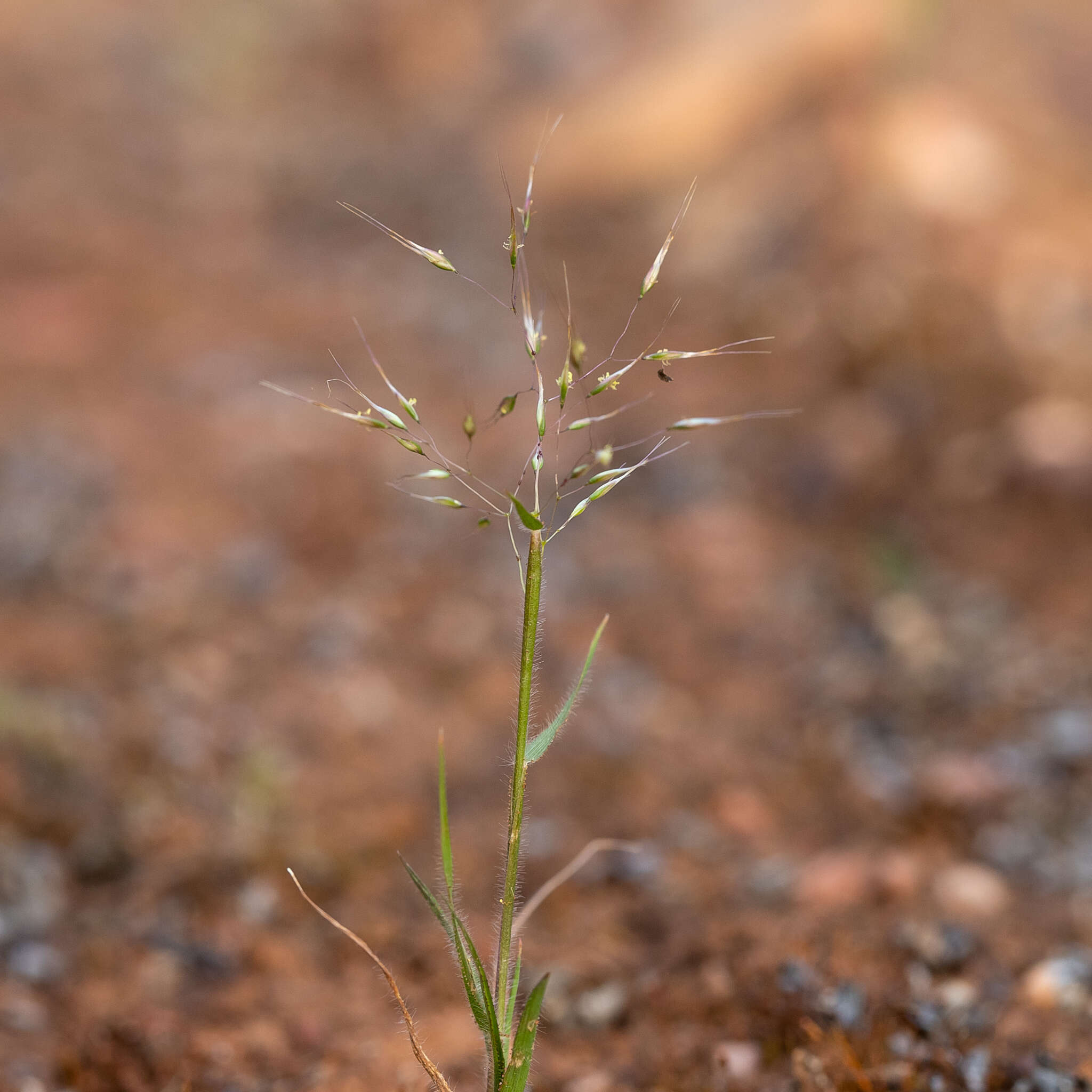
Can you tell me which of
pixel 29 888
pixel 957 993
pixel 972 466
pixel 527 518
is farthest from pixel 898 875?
pixel 972 466

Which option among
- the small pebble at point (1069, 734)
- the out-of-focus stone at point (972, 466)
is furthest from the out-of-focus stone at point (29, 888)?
the out-of-focus stone at point (972, 466)

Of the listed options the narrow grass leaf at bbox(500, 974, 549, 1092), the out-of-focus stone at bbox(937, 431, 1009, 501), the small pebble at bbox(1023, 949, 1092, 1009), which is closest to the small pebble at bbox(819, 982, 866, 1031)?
the small pebble at bbox(1023, 949, 1092, 1009)

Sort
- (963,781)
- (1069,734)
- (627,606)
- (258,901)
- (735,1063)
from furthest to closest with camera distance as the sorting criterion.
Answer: (627,606)
(1069,734)
(963,781)
(258,901)
(735,1063)

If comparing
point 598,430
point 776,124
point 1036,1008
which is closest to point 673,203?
point 776,124

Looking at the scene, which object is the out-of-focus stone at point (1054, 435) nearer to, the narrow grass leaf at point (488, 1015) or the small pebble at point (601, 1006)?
the small pebble at point (601, 1006)

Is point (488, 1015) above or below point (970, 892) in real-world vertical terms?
above

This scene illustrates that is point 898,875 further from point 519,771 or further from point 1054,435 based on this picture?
point 1054,435
